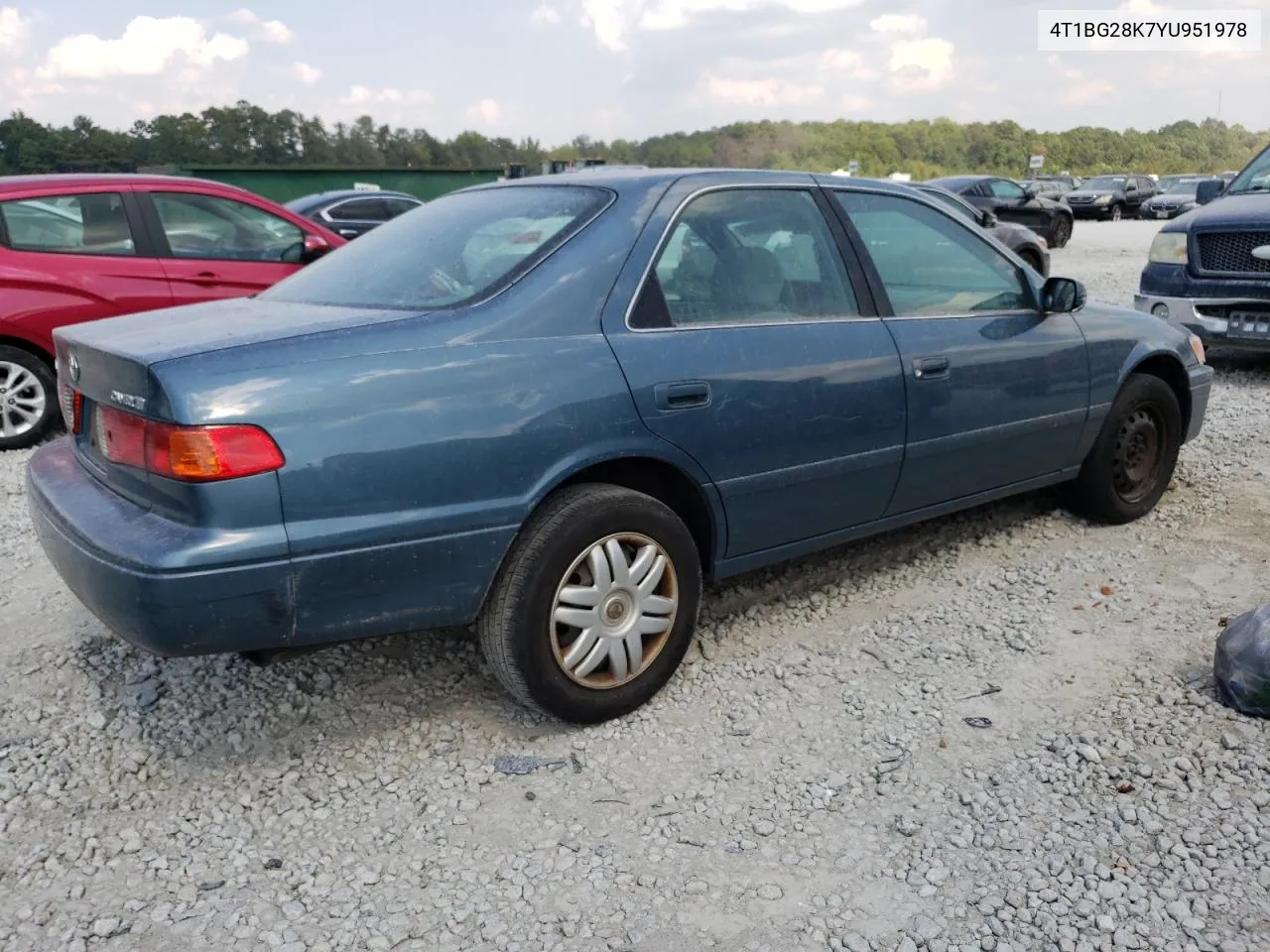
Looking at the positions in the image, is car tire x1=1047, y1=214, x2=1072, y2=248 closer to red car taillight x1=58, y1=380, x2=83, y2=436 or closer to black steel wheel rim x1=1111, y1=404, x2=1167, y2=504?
black steel wheel rim x1=1111, y1=404, x2=1167, y2=504

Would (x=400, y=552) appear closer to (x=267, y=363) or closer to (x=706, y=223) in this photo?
(x=267, y=363)

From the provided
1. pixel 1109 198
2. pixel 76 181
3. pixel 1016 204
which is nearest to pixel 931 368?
pixel 76 181

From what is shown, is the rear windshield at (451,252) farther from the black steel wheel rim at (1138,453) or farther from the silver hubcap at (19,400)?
the silver hubcap at (19,400)

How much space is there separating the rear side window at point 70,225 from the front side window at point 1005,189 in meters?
16.9

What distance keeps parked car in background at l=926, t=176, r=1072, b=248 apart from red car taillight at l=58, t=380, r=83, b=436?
57.5 ft

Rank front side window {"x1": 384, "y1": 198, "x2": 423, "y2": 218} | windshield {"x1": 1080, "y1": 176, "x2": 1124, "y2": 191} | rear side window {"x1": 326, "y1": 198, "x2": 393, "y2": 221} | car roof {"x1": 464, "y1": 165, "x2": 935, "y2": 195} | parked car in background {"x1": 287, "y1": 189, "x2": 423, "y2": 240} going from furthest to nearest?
windshield {"x1": 1080, "y1": 176, "x2": 1124, "y2": 191} < front side window {"x1": 384, "y1": 198, "x2": 423, "y2": 218} < rear side window {"x1": 326, "y1": 198, "x2": 393, "y2": 221} < parked car in background {"x1": 287, "y1": 189, "x2": 423, "y2": 240} < car roof {"x1": 464, "y1": 165, "x2": 935, "y2": 195}

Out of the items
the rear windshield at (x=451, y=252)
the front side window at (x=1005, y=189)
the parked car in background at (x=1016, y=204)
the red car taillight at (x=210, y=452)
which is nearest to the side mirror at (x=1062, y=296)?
the rear windshield at (x=451, y=252)

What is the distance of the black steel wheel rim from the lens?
462cm

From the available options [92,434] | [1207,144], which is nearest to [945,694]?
[92,434]

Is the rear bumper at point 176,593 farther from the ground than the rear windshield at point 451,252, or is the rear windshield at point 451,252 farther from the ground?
the rear windshield at point 451,252

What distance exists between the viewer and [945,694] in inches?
128

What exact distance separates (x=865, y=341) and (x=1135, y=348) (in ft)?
5.60

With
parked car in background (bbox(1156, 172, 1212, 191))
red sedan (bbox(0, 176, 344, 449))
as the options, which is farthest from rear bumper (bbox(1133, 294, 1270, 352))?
parked car in background (bbox(1156, 172, 1212, 191))

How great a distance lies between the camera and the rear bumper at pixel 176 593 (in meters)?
2.40
